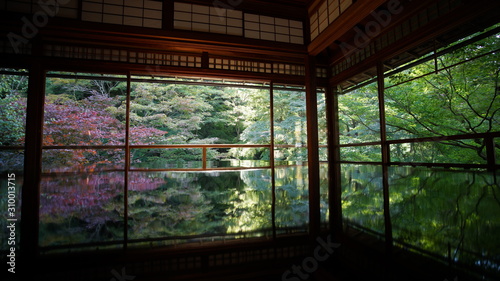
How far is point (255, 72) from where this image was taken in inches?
161

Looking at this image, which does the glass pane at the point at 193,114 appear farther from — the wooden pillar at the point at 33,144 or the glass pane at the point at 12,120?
the wooden pillar at the point at 33,144

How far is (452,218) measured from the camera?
65.2 inches

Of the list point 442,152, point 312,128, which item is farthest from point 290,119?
point 312,128

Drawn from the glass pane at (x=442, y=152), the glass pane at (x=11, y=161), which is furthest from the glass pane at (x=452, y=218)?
the glass pane at (x=11, y=161)

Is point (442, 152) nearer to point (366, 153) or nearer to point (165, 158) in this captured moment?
point (366, 153)

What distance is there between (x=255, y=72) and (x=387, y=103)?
3898 millimetres

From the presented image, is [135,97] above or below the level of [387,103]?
above

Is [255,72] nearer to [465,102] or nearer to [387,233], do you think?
[387,233]

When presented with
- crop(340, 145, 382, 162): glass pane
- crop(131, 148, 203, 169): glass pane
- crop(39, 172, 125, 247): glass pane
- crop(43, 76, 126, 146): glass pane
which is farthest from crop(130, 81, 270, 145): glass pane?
crop(39, 172, 125, 247): glass pane

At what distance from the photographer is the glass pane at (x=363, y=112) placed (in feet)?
21.7

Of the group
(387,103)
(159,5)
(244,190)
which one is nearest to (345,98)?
(387,103)

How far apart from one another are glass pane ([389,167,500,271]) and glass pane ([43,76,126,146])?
626 cm

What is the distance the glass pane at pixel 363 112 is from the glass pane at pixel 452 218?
386 centimetres

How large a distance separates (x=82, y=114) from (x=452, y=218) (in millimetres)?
7899
